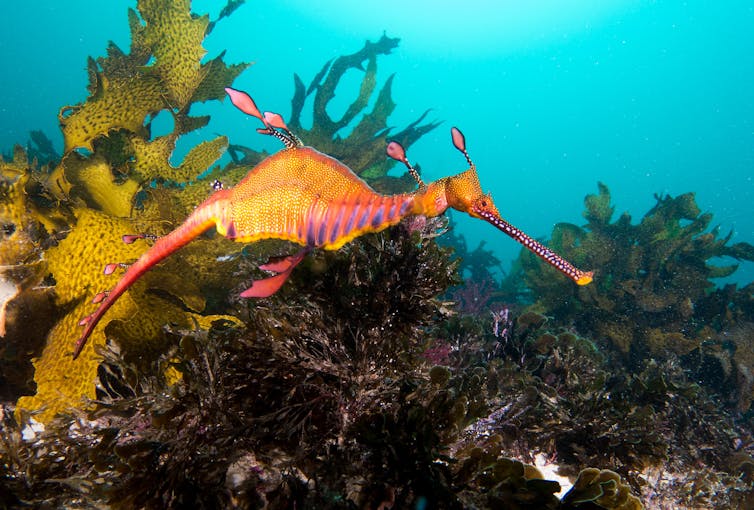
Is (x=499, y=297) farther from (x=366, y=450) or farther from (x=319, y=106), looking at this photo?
(x=366, y=450)

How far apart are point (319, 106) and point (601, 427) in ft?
21.1

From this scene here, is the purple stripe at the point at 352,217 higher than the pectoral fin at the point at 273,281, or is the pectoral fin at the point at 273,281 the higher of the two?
the purple stripe at the point at 352,217

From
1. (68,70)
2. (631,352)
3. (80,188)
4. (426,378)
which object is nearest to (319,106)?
(80,188)

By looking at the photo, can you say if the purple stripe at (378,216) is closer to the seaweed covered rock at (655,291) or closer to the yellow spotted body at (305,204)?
the yellow spotted body at (305,204)

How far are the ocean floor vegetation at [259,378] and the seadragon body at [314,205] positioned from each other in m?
0.40

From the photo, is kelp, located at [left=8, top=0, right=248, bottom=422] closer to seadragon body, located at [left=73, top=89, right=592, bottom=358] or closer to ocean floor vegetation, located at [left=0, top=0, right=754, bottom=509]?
ocean floor vegetation, located at [left=0, top=0, right=754, bottom=509]

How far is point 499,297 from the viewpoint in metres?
10.9

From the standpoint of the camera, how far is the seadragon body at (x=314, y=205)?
1356mm

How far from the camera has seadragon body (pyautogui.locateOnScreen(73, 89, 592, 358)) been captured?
4.45 ft

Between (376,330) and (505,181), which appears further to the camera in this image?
(505,181)

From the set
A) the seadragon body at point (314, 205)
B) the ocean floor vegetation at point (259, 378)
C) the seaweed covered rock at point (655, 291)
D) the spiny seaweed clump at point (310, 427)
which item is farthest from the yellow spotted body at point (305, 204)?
the seaweed covered rock at point (655, 291)

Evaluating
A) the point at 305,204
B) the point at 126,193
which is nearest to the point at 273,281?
the point at 305,204

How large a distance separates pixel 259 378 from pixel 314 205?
105 cm

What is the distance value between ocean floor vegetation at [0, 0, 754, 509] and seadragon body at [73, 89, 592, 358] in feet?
1.30
